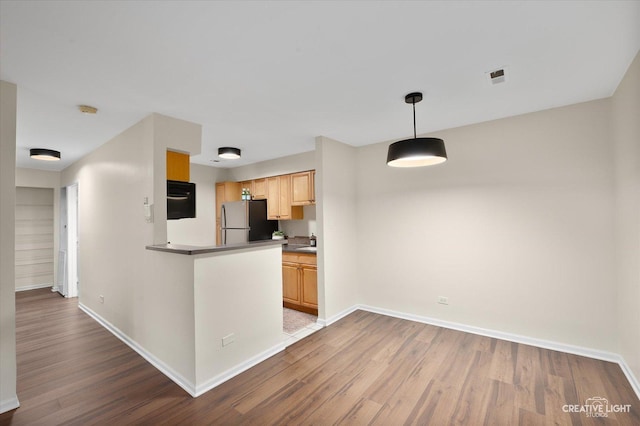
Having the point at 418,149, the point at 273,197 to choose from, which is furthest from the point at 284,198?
the point at 418,149

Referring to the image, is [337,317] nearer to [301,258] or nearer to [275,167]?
[301,258]

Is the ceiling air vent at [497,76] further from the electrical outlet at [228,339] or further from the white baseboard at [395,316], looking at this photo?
the electrical outlet at [228,339]

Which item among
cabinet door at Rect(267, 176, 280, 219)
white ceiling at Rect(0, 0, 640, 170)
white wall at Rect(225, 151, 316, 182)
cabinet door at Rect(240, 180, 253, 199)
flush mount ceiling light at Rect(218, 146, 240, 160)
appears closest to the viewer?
white ceiling at Rect(0, 0, 640, 170)

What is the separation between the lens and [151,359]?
283 cm

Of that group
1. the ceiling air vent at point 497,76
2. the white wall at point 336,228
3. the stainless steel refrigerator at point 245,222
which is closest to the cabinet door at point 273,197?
the stainless steel refrigerator at point 245,222

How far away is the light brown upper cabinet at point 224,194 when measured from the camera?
584 cm

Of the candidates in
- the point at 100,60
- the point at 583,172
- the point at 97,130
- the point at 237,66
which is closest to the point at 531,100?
the point at 583,172

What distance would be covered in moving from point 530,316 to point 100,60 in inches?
179

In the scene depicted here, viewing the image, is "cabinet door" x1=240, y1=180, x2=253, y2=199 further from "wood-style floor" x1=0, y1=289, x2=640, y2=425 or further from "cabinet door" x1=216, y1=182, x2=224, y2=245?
"wood-style floor" x1=0, y1=289, x2=640, y2=425

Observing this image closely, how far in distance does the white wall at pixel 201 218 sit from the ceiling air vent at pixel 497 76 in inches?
200

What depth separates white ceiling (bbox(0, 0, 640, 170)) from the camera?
1.53m

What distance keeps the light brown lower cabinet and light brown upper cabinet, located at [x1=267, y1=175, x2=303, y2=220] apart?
891 millimetres

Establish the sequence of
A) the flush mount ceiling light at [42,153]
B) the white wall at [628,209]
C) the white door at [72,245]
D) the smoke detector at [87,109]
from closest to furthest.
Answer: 1. the white wall at [628,209]
2. the smoke detector at [87,109]
3. the flush mount ceiling light at [42,153]
4. the white door at [72,245]

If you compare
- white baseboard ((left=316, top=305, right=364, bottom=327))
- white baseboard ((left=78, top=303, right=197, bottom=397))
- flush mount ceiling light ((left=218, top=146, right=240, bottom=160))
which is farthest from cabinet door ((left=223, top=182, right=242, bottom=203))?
white baseboard ((left=316, top=305, right=364, bottom=327))
